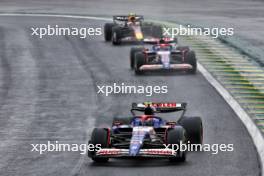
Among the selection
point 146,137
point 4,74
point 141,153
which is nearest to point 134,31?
point 4,74

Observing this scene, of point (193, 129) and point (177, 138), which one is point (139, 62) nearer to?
point (193, 129)

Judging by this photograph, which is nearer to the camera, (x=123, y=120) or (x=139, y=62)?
(x=123, y=120)

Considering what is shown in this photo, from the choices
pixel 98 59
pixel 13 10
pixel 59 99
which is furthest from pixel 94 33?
pixel 59 99

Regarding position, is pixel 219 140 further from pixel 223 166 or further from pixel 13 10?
pixel 13 10

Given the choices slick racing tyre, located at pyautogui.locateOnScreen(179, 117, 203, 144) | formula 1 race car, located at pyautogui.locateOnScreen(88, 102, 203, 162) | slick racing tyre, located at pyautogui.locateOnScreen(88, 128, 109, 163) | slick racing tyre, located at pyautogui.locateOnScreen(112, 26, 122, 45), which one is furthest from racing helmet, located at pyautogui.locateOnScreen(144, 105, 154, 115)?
slick racing tyre, located at pyautogui.locateOnScreen(112, 26, 122, 45)

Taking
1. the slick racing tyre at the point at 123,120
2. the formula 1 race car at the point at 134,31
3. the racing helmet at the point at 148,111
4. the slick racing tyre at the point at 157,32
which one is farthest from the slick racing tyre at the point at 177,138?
the slick racing tyre at the point at 157,32

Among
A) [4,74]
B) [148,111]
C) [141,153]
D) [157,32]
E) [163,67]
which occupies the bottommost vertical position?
[4,74]

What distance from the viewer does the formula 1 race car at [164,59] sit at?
108 ft

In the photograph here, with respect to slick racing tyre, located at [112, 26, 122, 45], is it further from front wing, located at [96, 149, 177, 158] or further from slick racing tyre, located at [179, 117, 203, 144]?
front wing, located at [96, 149, 177, 158]

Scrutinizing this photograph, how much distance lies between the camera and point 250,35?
4712 cm

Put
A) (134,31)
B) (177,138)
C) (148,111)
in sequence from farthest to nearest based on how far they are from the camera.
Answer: (134,31) → (148,111) → (177,138)

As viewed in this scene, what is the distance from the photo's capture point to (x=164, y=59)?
33.4 meters

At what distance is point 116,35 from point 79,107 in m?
15.3

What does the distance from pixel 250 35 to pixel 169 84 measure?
16728 millimetres
